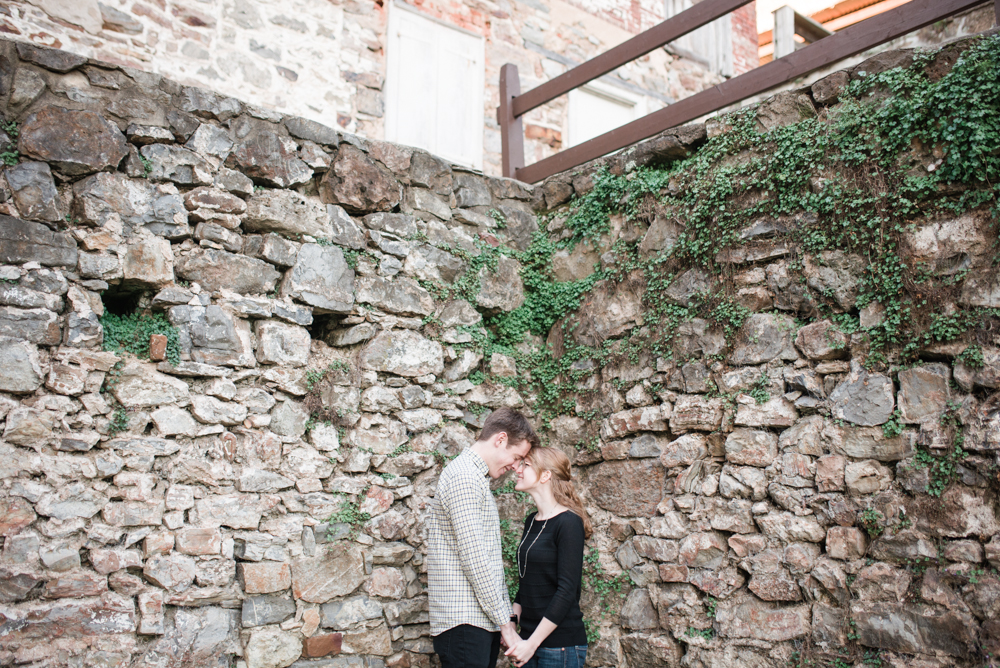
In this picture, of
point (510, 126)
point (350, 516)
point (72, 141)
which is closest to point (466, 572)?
point (350, 516)

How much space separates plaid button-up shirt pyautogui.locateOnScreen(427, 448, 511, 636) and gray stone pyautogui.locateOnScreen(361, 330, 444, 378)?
2.89 feet

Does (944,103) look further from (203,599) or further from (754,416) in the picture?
(203,599)

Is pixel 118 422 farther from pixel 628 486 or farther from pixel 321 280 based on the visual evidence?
pixel 628 486

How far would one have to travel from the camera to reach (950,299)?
2727 millimetres

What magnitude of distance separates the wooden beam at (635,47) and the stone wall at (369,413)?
63cm

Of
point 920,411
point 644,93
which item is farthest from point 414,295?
point 644,93

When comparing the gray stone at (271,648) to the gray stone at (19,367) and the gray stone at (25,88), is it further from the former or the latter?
the gray stone at (25,88)

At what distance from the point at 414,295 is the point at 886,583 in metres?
2.66

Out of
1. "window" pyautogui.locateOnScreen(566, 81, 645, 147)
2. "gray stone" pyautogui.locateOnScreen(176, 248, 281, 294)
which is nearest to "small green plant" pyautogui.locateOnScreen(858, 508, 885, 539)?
"gray stone" pyautogui.locateOnScreen(176, 248, 281, 294)

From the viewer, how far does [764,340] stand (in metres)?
3.26

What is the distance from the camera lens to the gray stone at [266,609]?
303 cm

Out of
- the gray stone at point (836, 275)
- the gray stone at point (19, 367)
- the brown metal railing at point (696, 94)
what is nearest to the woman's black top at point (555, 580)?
the gray stone at point (836, 275)

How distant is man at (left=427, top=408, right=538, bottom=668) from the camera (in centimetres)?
279

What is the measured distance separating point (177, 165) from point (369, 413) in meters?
1.55
